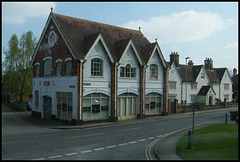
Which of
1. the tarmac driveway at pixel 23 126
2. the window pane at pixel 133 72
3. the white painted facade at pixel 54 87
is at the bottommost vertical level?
the tarmac driveway at pixel 23 126

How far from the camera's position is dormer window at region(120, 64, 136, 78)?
89.5ft

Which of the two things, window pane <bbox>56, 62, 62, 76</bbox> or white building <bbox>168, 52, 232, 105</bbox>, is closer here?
window pane <bbox>56, 62, 62, 76</bbox>

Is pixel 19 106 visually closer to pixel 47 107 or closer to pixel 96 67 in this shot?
pixel 47 107

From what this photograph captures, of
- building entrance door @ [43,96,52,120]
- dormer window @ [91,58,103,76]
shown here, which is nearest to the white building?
dormer window @ [91,58,103,76]

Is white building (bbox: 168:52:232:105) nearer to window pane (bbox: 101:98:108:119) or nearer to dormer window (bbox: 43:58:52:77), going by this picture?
window pane (bbox: 101:98:108:119)

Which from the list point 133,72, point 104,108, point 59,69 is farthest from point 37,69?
point 133,72

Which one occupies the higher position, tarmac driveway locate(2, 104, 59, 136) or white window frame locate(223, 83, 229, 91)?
white window frame locate(223, 83, 229, 91)

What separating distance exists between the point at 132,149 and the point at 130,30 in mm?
23556

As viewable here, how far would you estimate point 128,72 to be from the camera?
1098 inches

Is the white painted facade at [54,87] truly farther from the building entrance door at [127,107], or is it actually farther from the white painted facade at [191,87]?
the white painted facade at [191,87]

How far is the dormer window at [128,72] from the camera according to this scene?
27269mm

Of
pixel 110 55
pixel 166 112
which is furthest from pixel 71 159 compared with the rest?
pixel 166 112

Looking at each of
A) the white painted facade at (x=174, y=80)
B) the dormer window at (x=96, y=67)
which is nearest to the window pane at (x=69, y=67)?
the dormer window at (x=96, y=67)

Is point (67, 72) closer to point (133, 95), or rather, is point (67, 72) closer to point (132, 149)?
point (133, 95)
